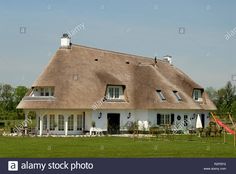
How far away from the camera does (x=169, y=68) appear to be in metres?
58.0

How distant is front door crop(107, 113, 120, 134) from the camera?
153ft

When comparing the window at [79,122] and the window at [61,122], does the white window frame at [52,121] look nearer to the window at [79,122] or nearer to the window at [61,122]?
the window at [61,122]

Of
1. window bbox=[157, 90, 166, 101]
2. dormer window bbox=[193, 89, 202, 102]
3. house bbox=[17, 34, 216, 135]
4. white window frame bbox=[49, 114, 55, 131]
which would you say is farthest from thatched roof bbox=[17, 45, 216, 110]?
white window frame bbox=[49, 114, 55, 131]

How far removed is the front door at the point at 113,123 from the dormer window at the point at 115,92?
1.63 m

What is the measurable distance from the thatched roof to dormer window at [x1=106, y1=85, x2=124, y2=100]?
449 millimetres

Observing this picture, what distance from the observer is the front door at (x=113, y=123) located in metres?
46.6

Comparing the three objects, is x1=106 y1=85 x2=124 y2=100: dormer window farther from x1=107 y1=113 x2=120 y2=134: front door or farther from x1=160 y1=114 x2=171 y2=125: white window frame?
x1=160 y1=114 x2=171 y2=125: white window frame

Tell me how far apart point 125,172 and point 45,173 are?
7.79 ft

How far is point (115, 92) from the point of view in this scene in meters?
47.8

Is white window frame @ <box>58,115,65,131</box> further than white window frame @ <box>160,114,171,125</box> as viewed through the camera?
No

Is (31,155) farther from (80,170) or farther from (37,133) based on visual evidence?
(37,133)

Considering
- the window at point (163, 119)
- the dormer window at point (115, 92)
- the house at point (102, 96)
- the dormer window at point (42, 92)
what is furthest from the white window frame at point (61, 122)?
the window at point (163, 119)

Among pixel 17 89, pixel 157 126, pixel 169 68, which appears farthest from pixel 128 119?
pixel 17 89

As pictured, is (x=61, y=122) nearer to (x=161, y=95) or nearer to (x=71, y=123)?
(x=71, y=123)
